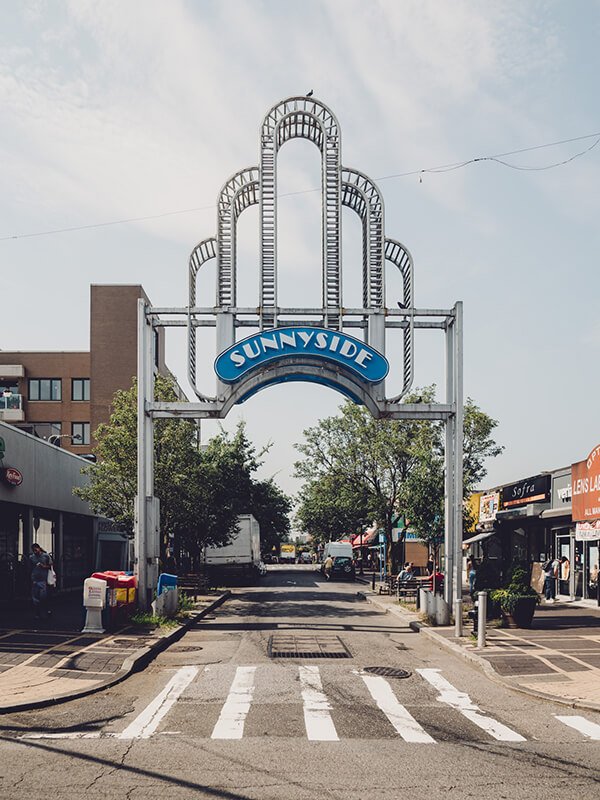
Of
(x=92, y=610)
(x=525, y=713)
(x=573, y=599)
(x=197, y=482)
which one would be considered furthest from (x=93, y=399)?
(x=525, y=713)

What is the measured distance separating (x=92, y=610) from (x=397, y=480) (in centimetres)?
2711

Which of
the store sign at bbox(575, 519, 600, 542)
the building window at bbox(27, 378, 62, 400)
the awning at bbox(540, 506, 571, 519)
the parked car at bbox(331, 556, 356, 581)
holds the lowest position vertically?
the parked car at bbox(331, 556, 356, 581)

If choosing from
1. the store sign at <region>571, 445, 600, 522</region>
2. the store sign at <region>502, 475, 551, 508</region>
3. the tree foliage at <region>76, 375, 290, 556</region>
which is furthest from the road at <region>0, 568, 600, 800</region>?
the store sign at <region>502, 475, 551, 508</region>

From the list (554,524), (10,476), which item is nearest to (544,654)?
(10,476)

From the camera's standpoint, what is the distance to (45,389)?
2557 inches

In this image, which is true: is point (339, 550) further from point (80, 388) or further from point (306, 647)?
point (306, 647)

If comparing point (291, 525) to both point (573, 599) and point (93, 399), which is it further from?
point (573, 599)

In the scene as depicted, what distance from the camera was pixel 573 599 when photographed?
30.9 meters

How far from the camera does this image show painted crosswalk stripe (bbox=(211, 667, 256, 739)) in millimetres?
9867

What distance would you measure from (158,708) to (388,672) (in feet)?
15.6

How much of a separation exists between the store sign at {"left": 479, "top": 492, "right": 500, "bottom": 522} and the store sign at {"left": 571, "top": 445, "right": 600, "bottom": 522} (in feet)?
37.4

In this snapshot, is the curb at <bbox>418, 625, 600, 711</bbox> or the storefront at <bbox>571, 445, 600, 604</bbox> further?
the storefront at <bbox>571, 445, 600, 604</bbox>

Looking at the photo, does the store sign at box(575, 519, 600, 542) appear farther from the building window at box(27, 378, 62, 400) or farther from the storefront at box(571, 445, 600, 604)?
the building window at box(27, 378, 62, 400)

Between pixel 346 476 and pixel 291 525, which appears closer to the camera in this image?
pixel 346 476
